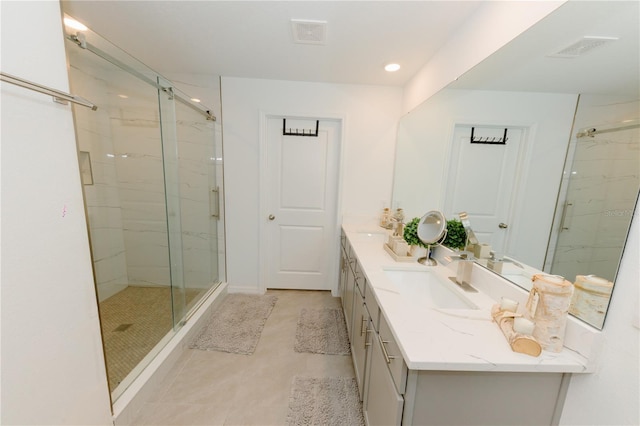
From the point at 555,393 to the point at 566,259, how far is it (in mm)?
470

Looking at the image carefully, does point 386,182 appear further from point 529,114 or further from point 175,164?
point 175,164

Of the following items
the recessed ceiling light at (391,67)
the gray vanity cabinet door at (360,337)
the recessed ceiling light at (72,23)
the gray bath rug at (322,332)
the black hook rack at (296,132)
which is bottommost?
the gray bath rug at (322,332)

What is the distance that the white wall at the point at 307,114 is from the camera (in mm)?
2484

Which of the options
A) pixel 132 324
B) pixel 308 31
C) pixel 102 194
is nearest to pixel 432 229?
pixel 308 31

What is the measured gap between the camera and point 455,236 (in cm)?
145

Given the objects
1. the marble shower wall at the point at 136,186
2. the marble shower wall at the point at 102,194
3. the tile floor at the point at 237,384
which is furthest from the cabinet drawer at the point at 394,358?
the marble shower wall at the point at 102,194

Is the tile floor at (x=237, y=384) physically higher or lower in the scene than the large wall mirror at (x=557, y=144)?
lower

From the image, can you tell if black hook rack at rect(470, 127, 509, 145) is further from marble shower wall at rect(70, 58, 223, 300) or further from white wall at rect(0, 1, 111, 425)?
marble shower wall at rect(70, 58, 223, 300)

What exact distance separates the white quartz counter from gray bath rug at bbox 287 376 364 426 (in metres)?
0.86

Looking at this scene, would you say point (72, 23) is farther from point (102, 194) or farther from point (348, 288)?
point (348, 288)

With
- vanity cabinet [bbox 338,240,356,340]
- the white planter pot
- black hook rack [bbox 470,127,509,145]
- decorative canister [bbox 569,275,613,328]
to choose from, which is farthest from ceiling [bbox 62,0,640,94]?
vanity cabinet [bbox 338,240,356,340]

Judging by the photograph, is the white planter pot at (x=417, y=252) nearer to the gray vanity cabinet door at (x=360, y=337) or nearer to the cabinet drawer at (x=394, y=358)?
the gray vanity cabinet door at (x=360, y=337)

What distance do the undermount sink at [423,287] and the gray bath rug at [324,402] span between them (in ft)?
2.51

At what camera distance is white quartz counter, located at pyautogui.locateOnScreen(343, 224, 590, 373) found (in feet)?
2.42
